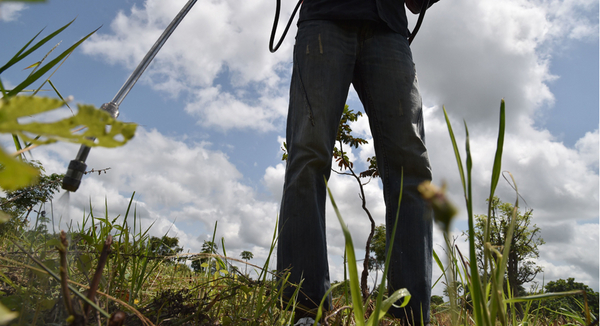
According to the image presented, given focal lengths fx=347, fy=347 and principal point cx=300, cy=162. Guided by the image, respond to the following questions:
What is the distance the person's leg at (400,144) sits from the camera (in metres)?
1.35

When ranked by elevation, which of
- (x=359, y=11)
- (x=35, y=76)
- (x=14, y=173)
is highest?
(x=359, y=11)

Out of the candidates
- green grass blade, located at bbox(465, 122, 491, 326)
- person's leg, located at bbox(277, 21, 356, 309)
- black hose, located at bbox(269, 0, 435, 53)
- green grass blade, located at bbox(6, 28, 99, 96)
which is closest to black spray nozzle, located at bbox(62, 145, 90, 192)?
green grass blade, located at bbox(6, 28, 99, 96)

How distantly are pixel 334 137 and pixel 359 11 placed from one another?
579mm

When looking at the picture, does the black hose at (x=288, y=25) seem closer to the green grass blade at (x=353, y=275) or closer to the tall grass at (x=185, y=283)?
the tall grass at (x=185, y=283)

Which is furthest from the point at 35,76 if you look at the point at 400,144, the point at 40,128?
the point at 400,144

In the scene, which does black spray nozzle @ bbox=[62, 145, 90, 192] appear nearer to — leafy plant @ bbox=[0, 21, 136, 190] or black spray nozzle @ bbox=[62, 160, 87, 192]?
black spray nozzle @ bbox=[62, 160, 87, 192]

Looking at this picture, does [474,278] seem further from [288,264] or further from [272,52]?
[272,52]

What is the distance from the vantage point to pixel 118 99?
771 millimetres

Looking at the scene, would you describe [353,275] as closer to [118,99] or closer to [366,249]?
A: [118,99]

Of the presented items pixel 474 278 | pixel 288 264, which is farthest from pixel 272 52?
pixel 474 278

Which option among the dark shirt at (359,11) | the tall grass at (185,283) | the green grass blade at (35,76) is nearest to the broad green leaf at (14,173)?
the tall grass at (185,283)

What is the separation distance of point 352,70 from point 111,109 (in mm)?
1125

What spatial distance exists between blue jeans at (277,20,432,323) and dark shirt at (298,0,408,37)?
0.04 metres

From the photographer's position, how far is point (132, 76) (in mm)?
814
